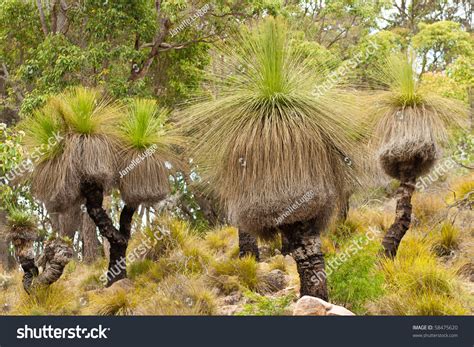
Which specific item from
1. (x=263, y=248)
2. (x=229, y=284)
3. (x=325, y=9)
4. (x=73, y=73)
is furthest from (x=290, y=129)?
(x=325, y=9)

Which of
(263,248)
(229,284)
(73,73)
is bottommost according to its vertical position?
(229,284)

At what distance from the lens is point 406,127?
1033cm

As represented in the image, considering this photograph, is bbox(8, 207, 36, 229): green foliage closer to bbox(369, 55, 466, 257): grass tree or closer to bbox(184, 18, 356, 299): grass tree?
bbox(184, 18, 356, 299): grass tree

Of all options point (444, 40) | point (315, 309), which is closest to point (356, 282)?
point (315, 309)

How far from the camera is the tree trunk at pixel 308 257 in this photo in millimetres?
8539

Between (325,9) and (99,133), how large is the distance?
1236 centimetres

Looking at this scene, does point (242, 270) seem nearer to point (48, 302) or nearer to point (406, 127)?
point (48, 302)

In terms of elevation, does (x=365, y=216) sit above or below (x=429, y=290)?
above

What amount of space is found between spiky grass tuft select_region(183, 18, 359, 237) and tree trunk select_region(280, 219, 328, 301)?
28cm

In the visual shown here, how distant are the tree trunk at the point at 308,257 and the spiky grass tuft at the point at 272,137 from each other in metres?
0.28

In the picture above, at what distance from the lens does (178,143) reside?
472 inches

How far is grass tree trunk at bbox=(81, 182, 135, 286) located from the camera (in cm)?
1163
